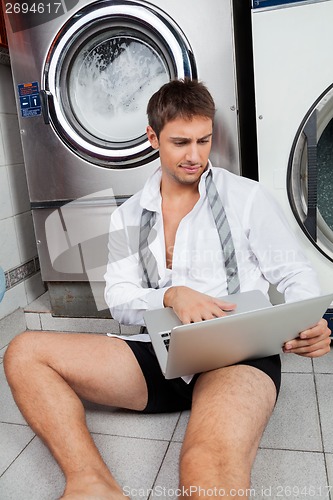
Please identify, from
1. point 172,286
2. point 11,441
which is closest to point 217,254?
point 172,286

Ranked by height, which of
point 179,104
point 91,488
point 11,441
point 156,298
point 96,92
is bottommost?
point 11,441

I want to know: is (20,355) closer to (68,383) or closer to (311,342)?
(68,383)

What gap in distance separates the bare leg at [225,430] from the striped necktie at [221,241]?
0.30m

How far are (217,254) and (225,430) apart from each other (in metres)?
0.53

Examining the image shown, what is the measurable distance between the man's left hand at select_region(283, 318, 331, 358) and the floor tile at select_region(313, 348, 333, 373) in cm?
54

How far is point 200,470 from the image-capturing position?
3.21 ft

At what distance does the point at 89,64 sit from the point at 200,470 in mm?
1526

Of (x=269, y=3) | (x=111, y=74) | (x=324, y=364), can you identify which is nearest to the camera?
(x=269, y=3)

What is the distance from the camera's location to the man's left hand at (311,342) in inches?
47.4

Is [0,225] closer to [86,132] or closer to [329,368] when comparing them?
[86,132]

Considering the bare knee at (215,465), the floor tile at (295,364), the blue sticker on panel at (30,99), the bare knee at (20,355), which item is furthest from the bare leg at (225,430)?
the blue sticker on panel at (30,99)

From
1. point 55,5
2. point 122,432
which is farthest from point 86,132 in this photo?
point 122,432

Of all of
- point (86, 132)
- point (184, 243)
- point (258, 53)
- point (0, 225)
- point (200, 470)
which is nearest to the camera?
point (200, 470)

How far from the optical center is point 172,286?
1.38m
